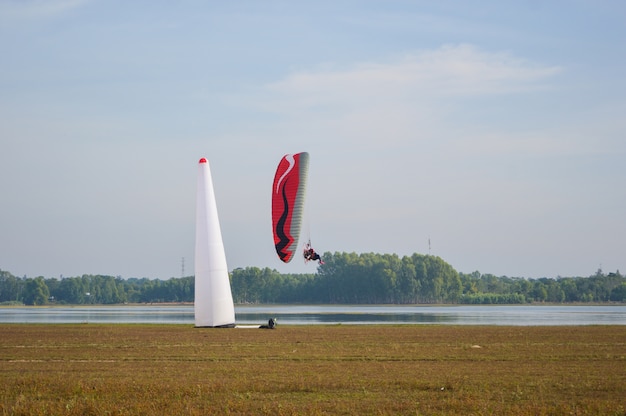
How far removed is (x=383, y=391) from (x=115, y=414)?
6.07 m

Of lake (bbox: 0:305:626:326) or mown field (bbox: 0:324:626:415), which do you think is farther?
lake (bbox: 0:305:626:326)

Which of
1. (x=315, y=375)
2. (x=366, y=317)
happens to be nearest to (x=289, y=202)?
(x=315, y=375)

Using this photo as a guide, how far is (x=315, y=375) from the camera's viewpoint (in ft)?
69.9

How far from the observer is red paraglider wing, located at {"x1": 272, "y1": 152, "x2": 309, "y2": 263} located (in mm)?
38531

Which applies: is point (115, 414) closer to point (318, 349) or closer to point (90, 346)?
point (318, 349)

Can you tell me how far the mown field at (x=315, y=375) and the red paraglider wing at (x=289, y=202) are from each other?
16.5 ft

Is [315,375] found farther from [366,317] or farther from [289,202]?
[366,317]

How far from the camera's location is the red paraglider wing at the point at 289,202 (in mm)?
38531

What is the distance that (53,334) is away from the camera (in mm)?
39719

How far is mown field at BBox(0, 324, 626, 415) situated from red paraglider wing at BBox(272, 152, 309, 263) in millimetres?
5035

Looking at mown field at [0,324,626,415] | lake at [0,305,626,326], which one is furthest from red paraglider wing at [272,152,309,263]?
lake at [0,305,626,326]

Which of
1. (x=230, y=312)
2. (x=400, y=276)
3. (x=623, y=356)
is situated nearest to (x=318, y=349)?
(x=623, y=356)

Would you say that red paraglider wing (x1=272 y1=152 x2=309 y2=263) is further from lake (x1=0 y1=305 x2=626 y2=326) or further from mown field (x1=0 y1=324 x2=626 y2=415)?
lake (x1=0 y1=305 x2=626 y2=326)

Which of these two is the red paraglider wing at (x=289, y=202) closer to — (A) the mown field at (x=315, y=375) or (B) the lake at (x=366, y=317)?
(A) the mown field at (x=315, y=375)
